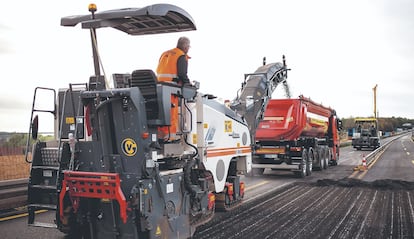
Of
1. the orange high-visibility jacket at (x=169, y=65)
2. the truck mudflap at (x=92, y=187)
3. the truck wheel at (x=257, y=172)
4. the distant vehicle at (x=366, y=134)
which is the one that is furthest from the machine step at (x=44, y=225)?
the distant vehicle at (x=366, y=134)

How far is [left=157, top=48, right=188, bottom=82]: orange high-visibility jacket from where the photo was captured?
602cm

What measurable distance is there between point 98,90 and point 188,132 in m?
1.48

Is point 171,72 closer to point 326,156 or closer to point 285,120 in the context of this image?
point 285,120

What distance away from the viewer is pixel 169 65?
238 inches

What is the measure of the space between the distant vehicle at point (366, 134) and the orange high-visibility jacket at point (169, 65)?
109 ft

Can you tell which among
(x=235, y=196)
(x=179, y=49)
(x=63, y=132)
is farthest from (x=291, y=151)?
(x=63, y=132)

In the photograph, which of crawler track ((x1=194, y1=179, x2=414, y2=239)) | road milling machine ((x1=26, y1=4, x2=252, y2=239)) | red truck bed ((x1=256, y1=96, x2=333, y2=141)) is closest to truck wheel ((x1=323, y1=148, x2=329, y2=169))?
red truck bed ((x1=256, y1=96, x2=333, y2=141))

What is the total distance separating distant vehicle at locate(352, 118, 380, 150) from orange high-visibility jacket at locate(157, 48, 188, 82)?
109 feet

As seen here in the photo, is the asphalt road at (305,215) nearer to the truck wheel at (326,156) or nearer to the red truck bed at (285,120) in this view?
the red truck bed at (285,120)

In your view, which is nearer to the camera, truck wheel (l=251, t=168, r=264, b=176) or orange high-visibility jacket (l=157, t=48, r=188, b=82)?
orange high-visibility jacket (l=157, t=48, r=188, b=82)

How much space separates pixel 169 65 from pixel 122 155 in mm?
1617

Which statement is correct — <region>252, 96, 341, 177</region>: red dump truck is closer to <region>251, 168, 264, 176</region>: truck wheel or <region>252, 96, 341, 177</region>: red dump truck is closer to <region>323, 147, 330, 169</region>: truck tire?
<region>251, 168, 264, 176</region>: truck wheel

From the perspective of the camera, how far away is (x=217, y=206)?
791 centimetres

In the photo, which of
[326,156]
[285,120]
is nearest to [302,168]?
[285,120]
